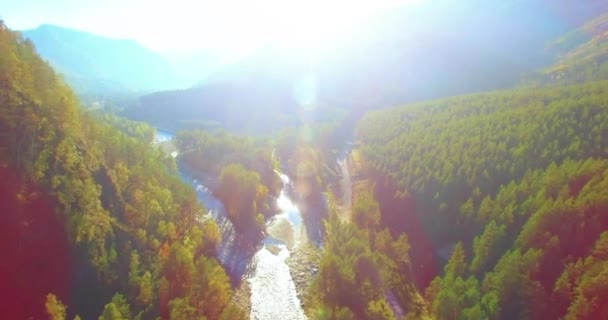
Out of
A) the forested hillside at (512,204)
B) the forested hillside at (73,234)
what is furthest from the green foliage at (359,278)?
the forested hillside at (73,234)

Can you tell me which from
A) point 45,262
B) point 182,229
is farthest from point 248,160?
point 45,262

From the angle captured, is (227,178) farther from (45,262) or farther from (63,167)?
(45,262)

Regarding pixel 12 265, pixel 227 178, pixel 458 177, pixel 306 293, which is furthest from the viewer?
pixel 227 178

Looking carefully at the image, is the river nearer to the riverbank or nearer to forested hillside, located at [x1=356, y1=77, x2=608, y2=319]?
the riverbank

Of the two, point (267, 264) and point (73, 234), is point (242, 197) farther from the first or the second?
point (73, 234)

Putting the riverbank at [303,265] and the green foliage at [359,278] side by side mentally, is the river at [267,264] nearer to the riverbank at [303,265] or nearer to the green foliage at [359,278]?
the riverbank at [303,265]

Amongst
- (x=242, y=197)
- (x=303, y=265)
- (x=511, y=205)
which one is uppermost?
(x=242, y=197)

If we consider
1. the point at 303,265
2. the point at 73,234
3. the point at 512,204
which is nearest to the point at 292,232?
the point at 303,265
